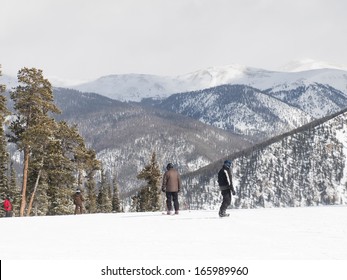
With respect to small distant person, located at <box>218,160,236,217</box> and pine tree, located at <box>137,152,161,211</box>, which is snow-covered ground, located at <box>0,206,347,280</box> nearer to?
small distant person, located at <box>218,160,236,217</box>

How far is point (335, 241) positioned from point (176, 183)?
10118mm

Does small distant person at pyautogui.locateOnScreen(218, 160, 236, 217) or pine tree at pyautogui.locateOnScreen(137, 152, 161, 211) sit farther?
pine tree at pyautogui.locateOnScreen(137, 152, 161, 211)

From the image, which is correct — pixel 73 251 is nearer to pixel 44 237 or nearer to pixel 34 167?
pixel 44 237

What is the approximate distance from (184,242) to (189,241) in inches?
8.7

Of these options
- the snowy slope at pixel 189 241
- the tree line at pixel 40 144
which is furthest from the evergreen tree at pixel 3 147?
the snowy slope at pixel 189 241

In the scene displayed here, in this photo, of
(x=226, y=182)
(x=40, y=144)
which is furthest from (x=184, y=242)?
(x=40, y=144)

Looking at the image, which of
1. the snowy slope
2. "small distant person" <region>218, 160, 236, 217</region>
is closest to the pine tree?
"small distant person" <region>218, 160, 236, 217</region>

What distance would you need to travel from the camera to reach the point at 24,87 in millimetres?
41812

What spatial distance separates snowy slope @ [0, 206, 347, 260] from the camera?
1130 centimetres

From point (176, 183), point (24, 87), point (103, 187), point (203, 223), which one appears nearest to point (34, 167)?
point (24, 87)

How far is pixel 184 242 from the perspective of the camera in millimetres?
13539

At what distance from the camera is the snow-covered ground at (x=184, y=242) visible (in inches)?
432

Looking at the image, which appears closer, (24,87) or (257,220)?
(257,220)

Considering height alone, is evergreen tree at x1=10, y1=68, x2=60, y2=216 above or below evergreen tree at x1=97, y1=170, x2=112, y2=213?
above
